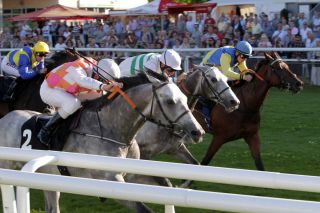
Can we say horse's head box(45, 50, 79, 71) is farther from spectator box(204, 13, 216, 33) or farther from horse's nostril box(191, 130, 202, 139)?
spectator box(204, 13, 216, 33)

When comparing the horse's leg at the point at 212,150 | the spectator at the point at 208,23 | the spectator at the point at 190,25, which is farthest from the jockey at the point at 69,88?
the spectator at the point at 190,25

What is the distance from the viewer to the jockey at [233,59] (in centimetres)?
790

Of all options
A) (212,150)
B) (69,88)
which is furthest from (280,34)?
(69,88)

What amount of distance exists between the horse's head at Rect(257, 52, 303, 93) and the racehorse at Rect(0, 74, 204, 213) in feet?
9.88

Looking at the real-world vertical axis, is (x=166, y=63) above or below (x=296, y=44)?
above

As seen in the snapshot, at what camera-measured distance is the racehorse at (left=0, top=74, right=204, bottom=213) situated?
507 cm

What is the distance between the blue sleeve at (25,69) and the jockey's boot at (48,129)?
343 cm

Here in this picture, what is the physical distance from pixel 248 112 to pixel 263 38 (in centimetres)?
740

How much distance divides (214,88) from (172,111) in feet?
6.26

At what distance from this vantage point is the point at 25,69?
880cm

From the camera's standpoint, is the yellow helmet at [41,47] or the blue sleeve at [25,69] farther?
the blue sleeve at [25,69]

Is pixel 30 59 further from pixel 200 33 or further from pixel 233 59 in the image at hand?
pixel 200 33

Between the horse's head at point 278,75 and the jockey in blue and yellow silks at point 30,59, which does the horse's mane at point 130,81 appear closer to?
the horse's head at point 278,75

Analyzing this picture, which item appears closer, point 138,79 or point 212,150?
point 138,79
